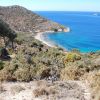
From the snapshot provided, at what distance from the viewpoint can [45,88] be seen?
488 inches

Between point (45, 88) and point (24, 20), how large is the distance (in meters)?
125

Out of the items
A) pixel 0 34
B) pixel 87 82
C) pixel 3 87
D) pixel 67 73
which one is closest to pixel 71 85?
pixel 87 82

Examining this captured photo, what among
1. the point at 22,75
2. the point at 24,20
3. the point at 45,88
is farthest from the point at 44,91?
the point at 24,20

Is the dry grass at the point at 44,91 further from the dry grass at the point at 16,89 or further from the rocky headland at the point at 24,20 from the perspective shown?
the rocky headland at the point at 24,20

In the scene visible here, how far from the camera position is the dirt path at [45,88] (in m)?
11.9

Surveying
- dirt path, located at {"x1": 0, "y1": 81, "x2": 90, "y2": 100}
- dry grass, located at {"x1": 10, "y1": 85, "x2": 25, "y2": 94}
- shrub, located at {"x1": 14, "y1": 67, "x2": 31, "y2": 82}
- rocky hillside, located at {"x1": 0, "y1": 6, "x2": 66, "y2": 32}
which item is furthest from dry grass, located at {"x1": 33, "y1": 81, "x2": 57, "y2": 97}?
rocky hillside, located at {"x1": 0, "y1": 6, "x2": 66, "y2": 32}

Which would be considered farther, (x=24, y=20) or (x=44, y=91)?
(x=24, y=20)

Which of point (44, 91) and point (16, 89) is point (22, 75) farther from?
point (44, 91)

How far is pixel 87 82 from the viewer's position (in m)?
14.4

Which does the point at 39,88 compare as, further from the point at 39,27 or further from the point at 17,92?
the point at 39,27

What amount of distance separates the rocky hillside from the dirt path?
108235 mm

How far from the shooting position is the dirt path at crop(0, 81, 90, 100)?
11.9 m

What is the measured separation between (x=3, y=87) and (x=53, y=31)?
115 metres

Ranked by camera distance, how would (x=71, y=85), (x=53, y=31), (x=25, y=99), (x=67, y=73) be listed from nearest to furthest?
(x=25, y=99) → (x=71, y=85) → (x=67, y=73) → (x=53, y=31)
